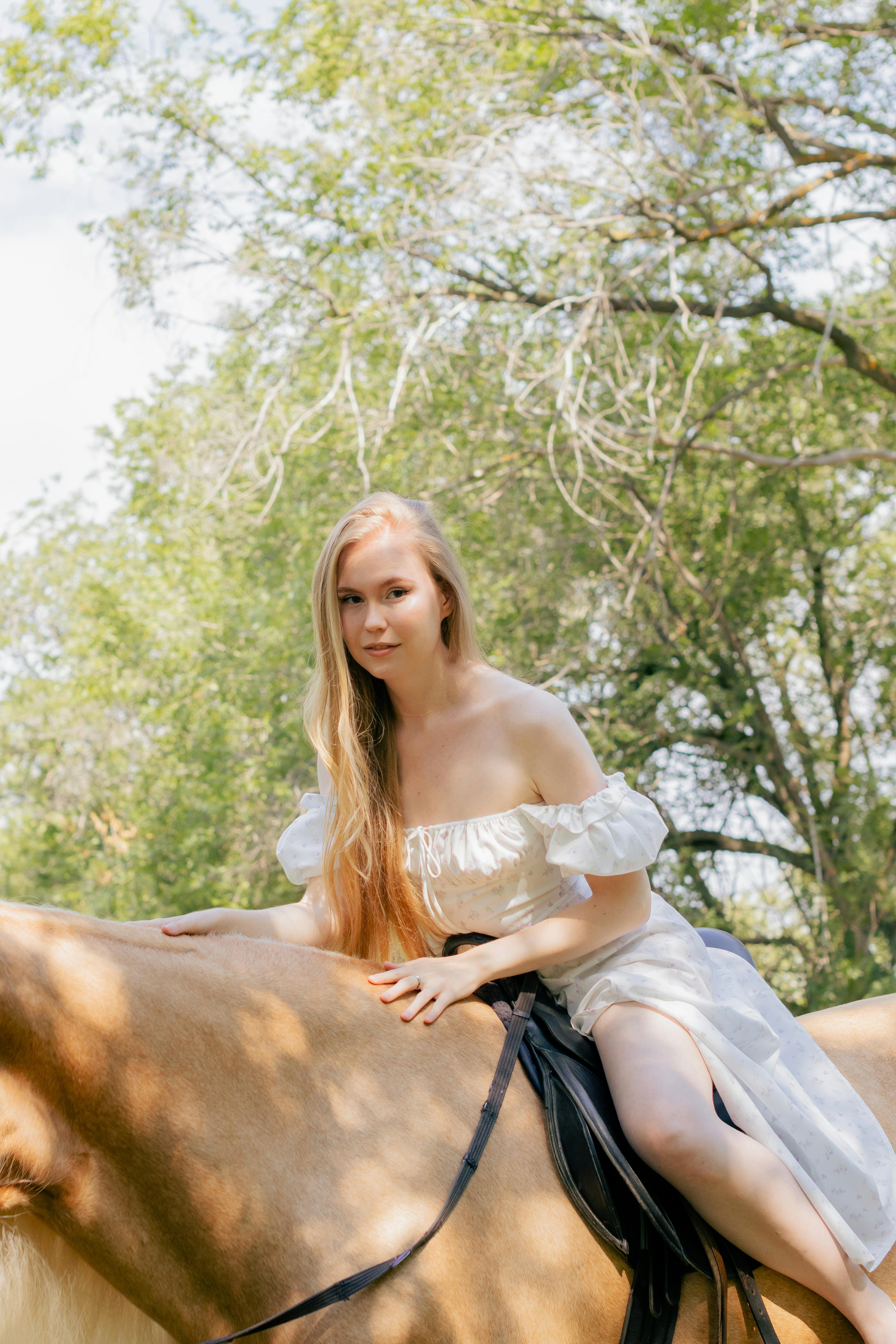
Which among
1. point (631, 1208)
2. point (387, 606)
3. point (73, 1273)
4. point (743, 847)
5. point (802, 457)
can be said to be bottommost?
point (743, 847)

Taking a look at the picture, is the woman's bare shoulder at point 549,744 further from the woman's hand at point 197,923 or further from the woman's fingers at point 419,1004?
the woman's hand at point 197,923

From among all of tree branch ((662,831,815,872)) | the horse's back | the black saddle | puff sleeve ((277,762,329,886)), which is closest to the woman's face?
puff sleeve ((277,762,329,886))

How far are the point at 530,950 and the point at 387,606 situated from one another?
29.4 inches

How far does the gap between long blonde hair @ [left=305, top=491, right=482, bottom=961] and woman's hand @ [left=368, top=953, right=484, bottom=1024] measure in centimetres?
26

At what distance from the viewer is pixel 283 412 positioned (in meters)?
8.06

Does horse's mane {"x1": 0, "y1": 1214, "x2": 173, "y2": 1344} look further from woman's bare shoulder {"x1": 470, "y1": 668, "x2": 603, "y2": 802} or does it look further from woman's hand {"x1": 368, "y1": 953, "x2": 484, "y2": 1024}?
woman's bare shoulder {"x1": 470, "y1": 668, "x2": 603, "y2": 802}

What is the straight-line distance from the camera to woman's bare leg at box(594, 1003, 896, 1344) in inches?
68.8

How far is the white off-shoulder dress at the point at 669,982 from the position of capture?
6.39 feet

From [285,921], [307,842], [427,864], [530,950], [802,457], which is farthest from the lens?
[802,457]

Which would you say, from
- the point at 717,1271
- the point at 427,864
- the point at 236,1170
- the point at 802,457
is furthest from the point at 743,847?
the point at 236,1170

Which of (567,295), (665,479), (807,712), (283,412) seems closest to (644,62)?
(567,295)

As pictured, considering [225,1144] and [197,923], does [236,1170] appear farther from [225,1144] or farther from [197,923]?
[197,923]

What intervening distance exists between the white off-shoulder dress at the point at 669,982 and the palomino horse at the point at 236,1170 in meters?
0.35

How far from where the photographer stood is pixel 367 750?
2.33 metres
